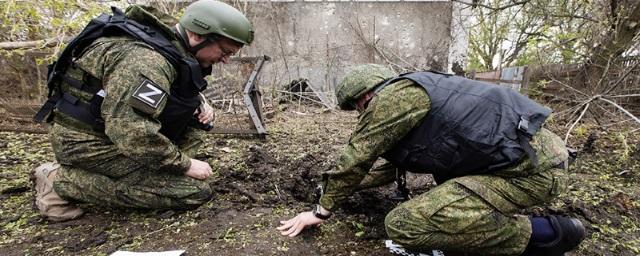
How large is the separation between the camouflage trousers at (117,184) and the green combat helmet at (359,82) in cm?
124

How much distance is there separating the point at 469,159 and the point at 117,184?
208 cm

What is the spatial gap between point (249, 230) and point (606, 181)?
2848mm

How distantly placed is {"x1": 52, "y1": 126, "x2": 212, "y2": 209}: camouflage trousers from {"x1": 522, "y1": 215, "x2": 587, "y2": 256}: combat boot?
204cm

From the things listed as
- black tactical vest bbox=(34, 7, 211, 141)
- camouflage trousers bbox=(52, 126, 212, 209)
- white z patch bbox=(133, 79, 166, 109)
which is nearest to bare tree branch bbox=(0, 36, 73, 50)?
black tactical vest bbox=(34, 7, 211, 141)

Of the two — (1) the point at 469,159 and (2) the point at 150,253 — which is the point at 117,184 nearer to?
(2) the point at 150,253

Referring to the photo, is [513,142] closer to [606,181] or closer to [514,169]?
[514,169]

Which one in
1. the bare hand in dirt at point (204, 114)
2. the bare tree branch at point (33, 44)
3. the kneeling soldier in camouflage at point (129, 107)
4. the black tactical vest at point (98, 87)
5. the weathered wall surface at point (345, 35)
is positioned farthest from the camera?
the weathered wall surface at point (345, 35)

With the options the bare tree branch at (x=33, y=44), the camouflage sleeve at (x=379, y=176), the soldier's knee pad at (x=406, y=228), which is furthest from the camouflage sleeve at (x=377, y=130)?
the bare tree branch at (x=33, y=44)

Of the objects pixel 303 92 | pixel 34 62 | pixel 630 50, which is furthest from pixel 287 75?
pixel 630 50

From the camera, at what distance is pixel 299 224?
2.10 m

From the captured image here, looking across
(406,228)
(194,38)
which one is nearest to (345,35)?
(194,38)

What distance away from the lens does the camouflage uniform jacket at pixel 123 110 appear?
2.01m

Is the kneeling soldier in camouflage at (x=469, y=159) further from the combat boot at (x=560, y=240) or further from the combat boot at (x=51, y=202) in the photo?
the combat boot at (x=51, y=202)

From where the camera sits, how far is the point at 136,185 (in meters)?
2.33
